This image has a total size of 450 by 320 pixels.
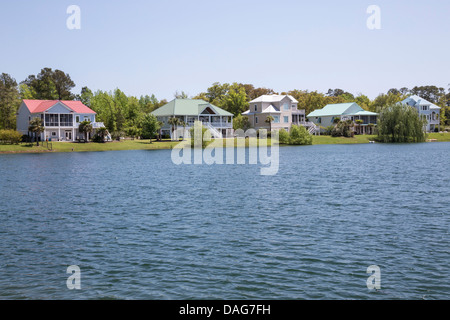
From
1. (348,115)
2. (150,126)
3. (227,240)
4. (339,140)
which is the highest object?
(348,115)

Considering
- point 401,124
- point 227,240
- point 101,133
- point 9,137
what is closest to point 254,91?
point 401,124

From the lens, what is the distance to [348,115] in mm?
142750

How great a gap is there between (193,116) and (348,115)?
5346 centimetres

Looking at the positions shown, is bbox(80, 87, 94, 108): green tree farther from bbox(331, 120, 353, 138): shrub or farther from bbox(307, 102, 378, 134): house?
bbox(331, 120, 353, 138): shrub

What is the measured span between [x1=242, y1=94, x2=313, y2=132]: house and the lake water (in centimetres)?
8854

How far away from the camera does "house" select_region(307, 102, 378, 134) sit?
142 meters

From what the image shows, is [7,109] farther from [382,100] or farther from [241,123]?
[382,100]

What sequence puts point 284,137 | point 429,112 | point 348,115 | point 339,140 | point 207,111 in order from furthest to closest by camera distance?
point 429,112, point 348,115, point 207,111, point 339,140, point 284,137

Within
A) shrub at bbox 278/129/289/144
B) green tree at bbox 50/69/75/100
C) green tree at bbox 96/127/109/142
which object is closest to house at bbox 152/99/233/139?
shrub at bbox 278/129/289/144

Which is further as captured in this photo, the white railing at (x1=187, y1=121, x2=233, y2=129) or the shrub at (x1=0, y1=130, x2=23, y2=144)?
the white railing at (x1=187, y1=121, x2=233, y2=129)

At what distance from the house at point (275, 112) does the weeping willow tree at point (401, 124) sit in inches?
1002

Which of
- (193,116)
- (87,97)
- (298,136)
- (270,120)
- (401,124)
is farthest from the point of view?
(87,97)

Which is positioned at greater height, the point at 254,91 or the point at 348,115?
the point at 254,91

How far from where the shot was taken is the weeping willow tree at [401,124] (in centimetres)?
11288
